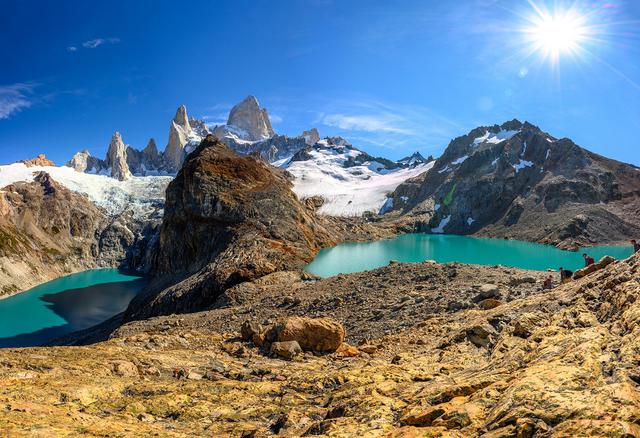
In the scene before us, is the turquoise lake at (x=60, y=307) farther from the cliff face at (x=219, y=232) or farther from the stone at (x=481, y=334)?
the stone at (x=481, y=334)

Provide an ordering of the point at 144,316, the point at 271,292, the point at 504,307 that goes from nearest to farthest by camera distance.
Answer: the point at 504,307, the point at 271,292, the point at 144,316

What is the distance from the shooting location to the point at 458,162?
167m

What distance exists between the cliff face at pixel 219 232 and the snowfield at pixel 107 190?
378 ft

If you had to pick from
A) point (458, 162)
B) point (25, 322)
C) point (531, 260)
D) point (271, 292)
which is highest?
point (458, 162)

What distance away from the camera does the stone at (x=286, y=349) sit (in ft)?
41.7

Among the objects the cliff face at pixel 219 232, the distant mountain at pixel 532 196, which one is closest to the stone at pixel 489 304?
the cliff face at pixel 219 232

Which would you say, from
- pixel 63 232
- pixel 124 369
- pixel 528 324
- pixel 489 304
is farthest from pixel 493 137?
pixel 124 369

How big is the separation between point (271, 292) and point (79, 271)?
120 metres

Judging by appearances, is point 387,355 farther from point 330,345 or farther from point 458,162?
point 458,162

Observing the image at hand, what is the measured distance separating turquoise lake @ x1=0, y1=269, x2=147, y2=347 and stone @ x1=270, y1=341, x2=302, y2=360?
50702 millimetres

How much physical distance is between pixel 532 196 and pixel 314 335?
116 meters

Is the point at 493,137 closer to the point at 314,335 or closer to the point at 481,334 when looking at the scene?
the point at 481,334

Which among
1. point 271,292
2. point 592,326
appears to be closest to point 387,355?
point 592,326

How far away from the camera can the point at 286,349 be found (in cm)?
1277
